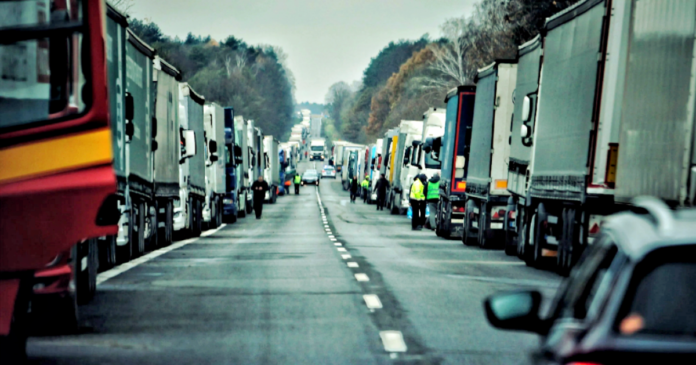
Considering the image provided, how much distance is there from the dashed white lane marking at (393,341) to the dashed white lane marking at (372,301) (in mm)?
1792

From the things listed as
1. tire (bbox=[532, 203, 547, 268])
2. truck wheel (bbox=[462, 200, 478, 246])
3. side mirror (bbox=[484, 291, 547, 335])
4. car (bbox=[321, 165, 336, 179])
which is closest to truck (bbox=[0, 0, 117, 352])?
side mirror (bbox=[484, 291, 547, 335])

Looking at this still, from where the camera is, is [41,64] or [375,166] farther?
[375,166]

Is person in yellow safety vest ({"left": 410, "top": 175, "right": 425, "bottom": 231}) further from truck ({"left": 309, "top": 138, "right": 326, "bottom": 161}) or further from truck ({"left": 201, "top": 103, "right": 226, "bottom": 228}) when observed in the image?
truck ({"left": 309, "top": 138, "right": 326, "bottom": 161})

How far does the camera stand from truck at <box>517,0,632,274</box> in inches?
523

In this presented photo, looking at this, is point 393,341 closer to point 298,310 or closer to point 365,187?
point 298,310

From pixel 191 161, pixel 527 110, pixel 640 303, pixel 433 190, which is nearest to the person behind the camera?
pixel 640 303

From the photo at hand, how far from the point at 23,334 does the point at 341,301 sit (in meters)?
4.89

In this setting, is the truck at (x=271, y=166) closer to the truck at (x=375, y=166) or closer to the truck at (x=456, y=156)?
the truck at (x=375, y=166)

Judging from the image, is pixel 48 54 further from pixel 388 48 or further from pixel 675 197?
pixel 388 48

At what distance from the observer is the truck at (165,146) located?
19062mm

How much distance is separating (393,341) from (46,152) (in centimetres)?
308

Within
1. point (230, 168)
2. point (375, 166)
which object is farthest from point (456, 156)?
point (375, 166)

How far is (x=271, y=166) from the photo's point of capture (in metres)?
60.4

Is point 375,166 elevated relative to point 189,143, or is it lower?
lower
